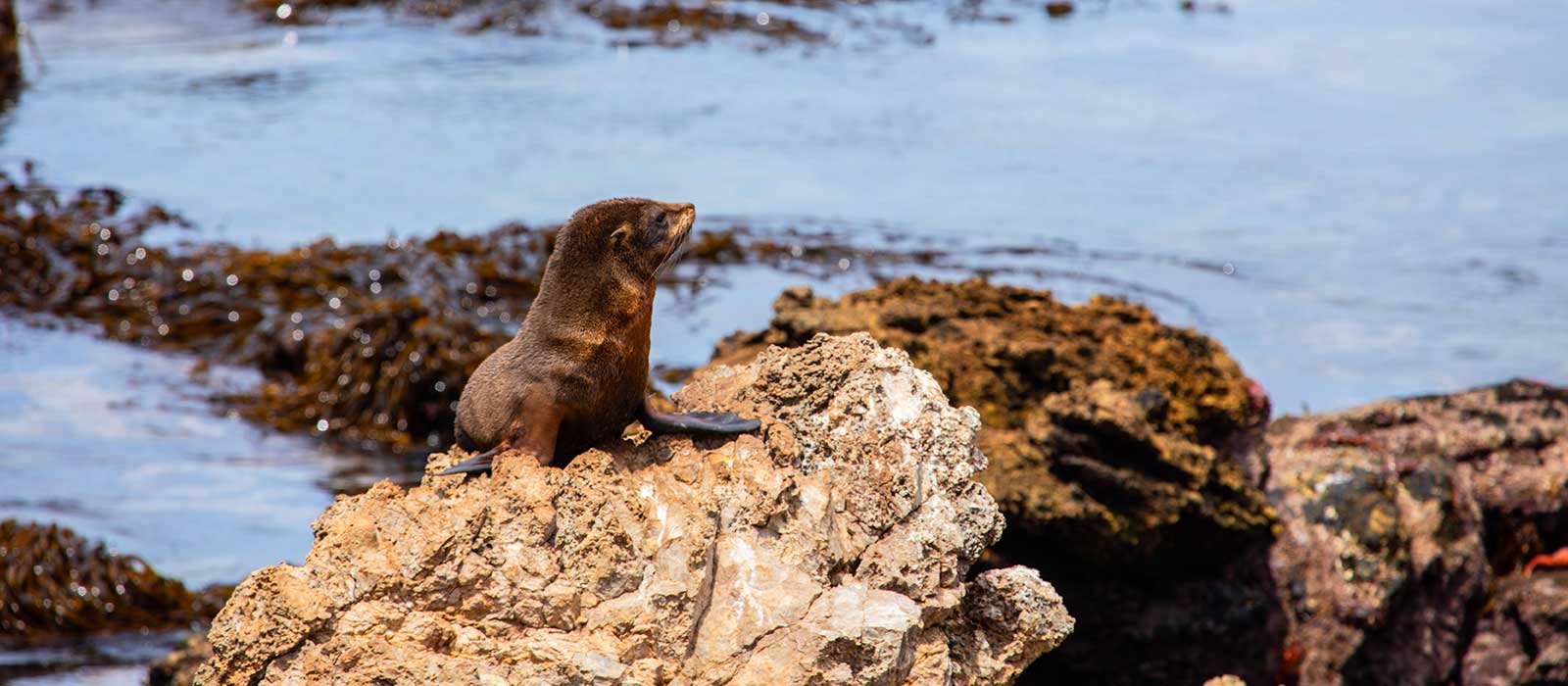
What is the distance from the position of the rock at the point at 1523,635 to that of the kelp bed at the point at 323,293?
18.9 ft

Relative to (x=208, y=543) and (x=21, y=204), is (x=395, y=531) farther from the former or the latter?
(x=21, y=204)

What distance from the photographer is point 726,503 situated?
131 inches

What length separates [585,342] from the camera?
3.68 metres

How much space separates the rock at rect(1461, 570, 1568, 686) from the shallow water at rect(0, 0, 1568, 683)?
3314 mm

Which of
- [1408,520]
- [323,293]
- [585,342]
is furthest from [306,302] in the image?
[585,342]

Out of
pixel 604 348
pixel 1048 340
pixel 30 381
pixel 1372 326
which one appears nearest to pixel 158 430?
pixel 30 381

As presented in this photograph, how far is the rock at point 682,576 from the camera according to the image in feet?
10.0

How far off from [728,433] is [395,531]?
76 cm

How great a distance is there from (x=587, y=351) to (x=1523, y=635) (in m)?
4.27

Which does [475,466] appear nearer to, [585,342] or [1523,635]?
[585,342]

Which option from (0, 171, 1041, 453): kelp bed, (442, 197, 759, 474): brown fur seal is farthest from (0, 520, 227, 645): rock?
(442, 197, 759, 474): brown fur seal

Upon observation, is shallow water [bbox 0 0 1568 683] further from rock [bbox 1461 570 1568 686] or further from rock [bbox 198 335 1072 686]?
rock [bbox 198 335 1072 686]

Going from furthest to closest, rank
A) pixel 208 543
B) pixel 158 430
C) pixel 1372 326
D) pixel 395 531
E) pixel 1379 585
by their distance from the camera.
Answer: pixel 1372 326 → pixel 158 430 → pixel 208 543 → pixel 1379 585 → pixel 395 531

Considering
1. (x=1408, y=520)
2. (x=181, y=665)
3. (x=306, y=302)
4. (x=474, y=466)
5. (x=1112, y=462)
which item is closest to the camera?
(x=474, y=466)
